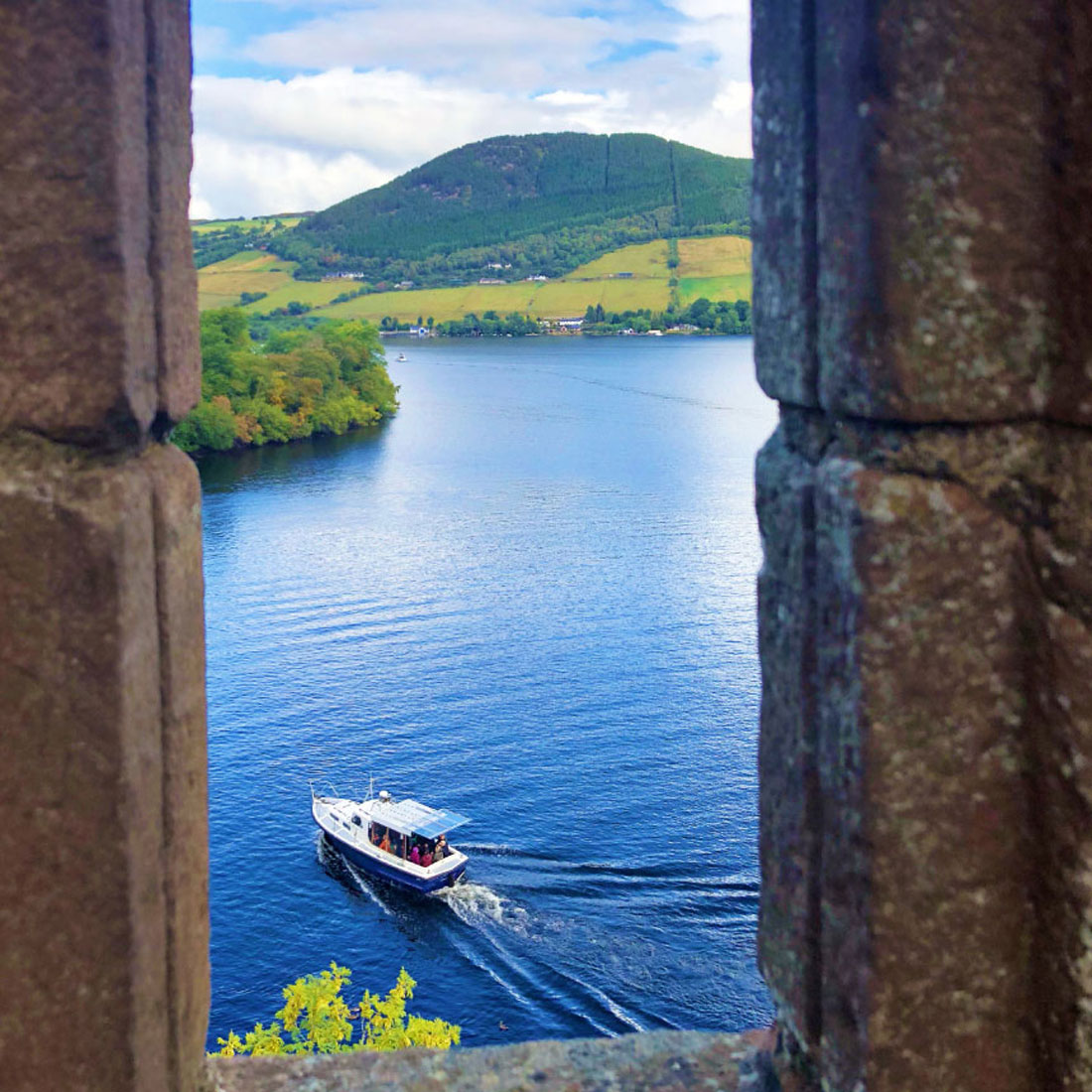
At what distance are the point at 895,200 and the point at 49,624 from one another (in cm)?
132

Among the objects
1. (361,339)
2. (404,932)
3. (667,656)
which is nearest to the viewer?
(404,932)

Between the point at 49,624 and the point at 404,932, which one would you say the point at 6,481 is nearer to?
the point at 49,624

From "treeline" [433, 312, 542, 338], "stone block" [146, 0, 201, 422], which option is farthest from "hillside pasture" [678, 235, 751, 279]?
"stone block" [146, 0, 201, 422]

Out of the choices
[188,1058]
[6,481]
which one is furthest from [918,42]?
[188,1058]

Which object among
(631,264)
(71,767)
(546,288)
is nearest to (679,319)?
(631,264)

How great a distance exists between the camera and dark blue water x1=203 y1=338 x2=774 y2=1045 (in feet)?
76.9

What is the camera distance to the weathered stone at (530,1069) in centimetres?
231

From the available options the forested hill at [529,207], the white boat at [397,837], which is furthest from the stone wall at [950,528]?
the forested hill at [529,207]

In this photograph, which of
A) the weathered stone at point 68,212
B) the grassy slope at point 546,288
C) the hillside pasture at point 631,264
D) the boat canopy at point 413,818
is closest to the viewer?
the weathered stone at point 68,212

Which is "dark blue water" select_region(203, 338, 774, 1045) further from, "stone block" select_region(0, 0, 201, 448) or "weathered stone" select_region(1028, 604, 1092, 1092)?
"stone block" select_region(0, 0, 201, 448)

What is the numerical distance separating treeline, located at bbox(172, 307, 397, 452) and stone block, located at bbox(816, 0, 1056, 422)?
5356 cm

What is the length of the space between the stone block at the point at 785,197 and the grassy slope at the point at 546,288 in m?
113

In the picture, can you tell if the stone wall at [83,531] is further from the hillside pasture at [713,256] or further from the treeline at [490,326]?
the treeline at [490,326]

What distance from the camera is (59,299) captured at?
1.76 m
